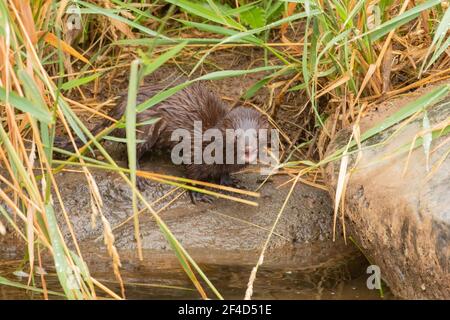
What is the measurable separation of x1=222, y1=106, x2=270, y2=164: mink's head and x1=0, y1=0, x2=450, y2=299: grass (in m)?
0.22

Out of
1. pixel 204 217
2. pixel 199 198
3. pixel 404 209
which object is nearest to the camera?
pixel 404 209

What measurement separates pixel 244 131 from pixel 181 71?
1.07m

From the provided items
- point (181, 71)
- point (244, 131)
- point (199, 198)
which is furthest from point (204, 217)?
point (181, 71)

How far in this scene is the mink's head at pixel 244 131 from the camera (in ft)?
13.3

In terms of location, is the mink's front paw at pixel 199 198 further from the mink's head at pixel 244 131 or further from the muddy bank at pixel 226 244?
the mink's head at pixel 244 131

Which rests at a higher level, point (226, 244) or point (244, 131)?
point (244, 131)

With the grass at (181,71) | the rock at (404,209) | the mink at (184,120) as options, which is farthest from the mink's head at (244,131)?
the rock at (404,209)

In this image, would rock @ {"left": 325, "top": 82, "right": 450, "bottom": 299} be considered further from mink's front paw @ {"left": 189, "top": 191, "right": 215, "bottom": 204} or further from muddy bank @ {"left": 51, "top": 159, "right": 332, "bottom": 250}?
mink's front paw @ {"left": 189, "top": 191, "right": 215, "bottom": 204}

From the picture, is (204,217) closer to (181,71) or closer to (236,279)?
(236,279)

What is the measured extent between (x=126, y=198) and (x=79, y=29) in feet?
3.67

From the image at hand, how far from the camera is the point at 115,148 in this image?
4.70 metres

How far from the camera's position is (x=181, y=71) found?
503 centimetres
